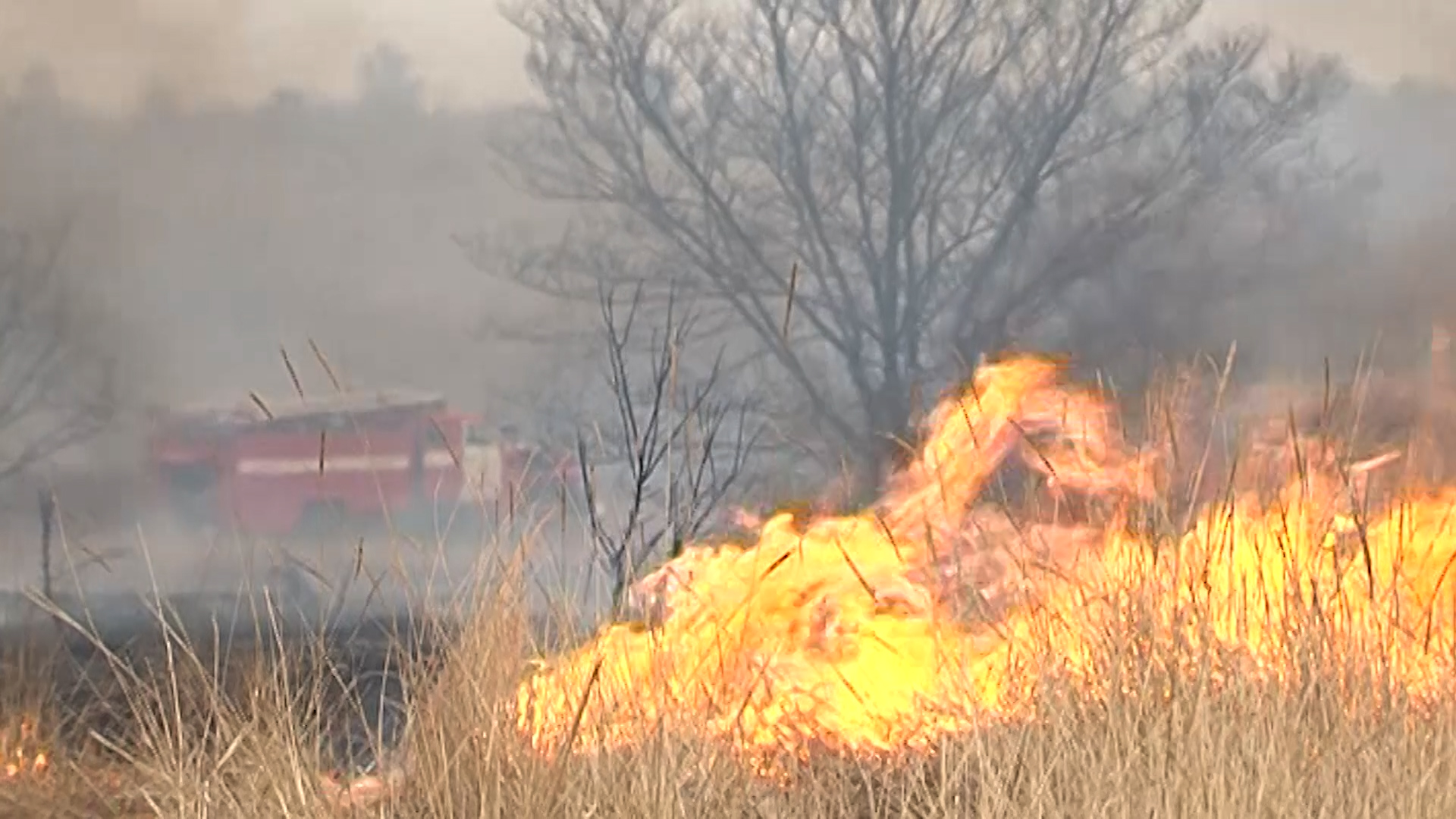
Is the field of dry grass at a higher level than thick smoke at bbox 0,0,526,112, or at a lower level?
lower

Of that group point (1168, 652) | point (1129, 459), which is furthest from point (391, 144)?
point (1168, 652)

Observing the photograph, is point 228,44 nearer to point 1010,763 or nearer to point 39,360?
point 39,360

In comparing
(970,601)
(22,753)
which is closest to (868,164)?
(970,601)

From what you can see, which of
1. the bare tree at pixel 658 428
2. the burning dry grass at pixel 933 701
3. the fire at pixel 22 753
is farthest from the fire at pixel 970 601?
the fire at pixel 22 753

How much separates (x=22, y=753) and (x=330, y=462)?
0.87m

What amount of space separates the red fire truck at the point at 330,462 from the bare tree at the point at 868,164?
40cm

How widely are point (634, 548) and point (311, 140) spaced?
118cm

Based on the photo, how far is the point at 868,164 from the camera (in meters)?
4.04

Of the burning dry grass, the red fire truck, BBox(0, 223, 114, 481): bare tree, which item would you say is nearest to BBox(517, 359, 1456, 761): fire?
the burning dry grass

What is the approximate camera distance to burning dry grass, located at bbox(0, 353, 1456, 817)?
2543 millimetres

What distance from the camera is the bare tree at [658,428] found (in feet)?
12.8

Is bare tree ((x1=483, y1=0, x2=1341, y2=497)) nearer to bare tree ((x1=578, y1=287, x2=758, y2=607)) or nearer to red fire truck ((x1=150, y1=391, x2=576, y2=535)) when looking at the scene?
bare tree ((x1=578, y1=287, x2=758, y2=607))

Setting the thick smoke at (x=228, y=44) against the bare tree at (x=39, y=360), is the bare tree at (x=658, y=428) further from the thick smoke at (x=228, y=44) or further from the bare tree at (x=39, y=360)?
the bare tree at (x=39, y=360)

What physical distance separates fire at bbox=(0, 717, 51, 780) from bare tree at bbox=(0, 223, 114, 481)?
0.61 m
